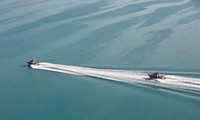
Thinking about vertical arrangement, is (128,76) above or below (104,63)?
below

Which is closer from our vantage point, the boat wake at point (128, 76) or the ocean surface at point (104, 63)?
the ocean surface at point (104, 63)

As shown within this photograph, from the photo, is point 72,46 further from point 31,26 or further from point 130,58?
point 31,26

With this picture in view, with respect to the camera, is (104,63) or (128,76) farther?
(104,63)

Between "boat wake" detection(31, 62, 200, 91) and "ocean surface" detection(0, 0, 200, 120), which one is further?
"boat wake" detection(31, 62, 200, 91)
